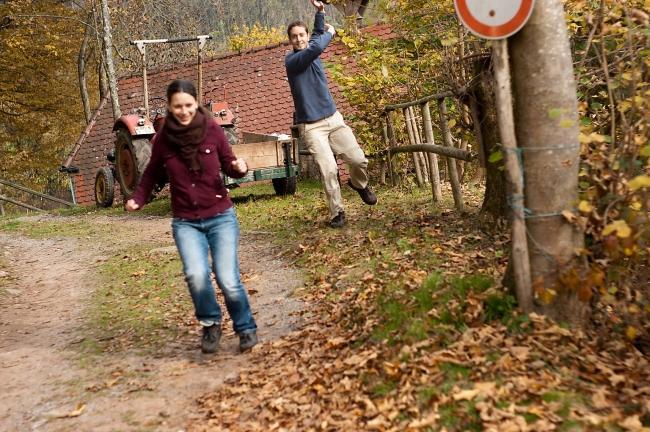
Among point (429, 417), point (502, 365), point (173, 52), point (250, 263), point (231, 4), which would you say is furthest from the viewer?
point (231, 4)

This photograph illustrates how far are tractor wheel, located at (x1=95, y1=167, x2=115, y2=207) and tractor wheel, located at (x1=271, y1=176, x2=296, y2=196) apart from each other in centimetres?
424

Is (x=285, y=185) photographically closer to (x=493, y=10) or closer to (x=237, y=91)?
(x=237, y=91)

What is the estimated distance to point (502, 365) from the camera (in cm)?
331

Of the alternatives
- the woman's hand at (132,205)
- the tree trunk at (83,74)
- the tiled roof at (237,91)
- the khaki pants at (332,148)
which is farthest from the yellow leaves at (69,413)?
the tree trunk at (83,74)

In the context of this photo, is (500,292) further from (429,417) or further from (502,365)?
(429,417)

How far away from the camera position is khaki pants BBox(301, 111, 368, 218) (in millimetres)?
7227

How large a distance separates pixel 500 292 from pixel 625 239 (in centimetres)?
80

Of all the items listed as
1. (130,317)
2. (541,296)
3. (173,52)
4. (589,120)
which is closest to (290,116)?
(173,52)

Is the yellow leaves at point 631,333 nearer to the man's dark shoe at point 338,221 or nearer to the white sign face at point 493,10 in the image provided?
the white sign face at point 493,10

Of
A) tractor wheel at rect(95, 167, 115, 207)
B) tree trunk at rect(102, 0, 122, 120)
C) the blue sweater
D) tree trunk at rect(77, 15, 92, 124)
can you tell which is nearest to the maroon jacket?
the blue sweater

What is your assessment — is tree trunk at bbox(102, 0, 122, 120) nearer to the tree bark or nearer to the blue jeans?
the blue jeans

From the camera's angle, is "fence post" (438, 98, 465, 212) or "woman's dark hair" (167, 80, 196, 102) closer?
"woman's dark hair" (167, 80, 196, 102)

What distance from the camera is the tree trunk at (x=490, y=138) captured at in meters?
5.75

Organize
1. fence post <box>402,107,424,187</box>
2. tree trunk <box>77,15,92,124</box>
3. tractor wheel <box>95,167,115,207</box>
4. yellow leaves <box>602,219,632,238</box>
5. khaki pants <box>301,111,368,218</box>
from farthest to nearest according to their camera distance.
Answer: tree trunk <box>77,15,92,124</box>
tractor wheel <box>95,167,115,207</box>
fence post <box>402,107,424,187</box>
khaki pants <box>301,111,368,218</box>
yellow leaves <box>602,219,632,238</box>
